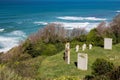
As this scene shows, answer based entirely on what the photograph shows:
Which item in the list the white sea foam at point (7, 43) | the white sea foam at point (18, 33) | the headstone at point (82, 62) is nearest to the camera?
the headstone at point (82, 62)

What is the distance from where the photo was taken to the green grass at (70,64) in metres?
18.0

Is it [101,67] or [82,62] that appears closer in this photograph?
[101,67]

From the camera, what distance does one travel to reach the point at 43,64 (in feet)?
68.1

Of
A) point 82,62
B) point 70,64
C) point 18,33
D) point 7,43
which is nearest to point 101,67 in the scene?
point 82,62

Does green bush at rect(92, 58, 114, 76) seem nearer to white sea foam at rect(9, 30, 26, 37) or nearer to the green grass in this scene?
the green grass

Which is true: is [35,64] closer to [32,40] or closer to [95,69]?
[95,69]

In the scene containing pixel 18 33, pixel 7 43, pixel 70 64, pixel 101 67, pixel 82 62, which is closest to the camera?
pixel 101 67

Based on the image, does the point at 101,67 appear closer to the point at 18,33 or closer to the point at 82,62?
the point at 82,62

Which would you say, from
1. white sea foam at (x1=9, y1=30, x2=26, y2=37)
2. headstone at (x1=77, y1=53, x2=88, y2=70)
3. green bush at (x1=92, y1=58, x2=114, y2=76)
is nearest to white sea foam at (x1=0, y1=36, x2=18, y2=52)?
white sea foam at (x1=9, y1=30, x2=26, y2=37)

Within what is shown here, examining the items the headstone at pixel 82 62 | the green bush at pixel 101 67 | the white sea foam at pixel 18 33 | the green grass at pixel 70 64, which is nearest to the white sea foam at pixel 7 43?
the white sea foam at pixel 18 33

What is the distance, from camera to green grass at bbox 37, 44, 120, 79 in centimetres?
1802

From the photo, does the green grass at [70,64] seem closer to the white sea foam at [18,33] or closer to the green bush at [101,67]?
the green bush at [101,67]

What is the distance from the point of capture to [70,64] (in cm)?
2008

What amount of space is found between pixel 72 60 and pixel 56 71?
285cm
